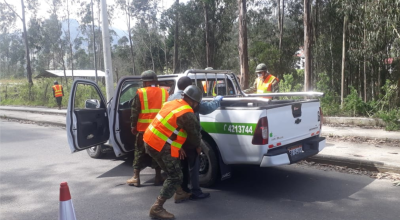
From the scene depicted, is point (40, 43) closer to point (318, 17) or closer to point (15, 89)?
point (15, 89)

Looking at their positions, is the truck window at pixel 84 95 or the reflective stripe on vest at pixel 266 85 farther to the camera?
the truck window at pixel 84 95

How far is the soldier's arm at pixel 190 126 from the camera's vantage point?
4.30 meters

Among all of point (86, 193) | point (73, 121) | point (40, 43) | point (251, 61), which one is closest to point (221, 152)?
point (86, 193)

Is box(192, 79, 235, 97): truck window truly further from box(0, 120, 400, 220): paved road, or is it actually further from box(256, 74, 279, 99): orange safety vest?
box(0, 120, 400, 220): paved road

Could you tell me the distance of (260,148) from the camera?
485 centimetres

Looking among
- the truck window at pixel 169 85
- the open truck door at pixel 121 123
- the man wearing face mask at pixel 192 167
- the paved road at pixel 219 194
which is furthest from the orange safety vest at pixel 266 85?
the man wearing face mask at pixel 192 167

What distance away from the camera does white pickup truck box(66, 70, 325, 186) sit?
16.0ft

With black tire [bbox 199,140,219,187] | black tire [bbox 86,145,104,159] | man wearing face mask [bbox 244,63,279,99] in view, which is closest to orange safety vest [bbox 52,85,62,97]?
black tire [bbox 86,145,104,159]

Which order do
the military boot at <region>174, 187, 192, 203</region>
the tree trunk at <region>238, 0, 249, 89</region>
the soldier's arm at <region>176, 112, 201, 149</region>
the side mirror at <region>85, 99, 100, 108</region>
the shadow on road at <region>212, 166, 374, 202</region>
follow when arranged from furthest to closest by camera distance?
the tree trunk at <region>238, 0, 249, 89</region> < the side mirror at <region>85, 99, 100, 108</region> < the shadow on road at <region>212, 166, 374, 202</region> < the military boot at <region>174, 187, 192, 203</region> < the soldier's arm at <region>176, 112, 201, 149</region>

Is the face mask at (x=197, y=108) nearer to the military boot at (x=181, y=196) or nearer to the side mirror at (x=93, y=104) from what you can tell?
the military boot at (x=181, y=196)

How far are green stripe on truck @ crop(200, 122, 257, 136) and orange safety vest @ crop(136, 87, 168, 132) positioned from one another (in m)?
0.79

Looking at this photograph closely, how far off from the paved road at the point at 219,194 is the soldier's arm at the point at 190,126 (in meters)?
0.95

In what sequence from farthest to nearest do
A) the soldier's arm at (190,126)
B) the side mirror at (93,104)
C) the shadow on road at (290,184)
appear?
1. the side mirror at (93,104)
2. the shadow on road at (290,184)
3. the soldier's arm at (190,126)

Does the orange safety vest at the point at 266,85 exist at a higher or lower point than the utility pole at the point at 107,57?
lower
